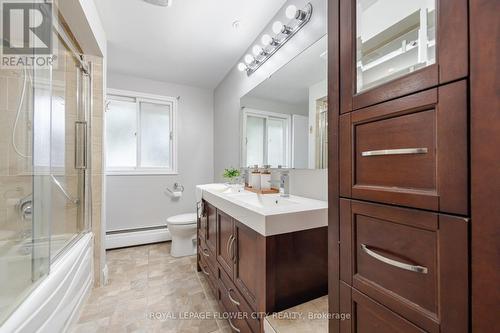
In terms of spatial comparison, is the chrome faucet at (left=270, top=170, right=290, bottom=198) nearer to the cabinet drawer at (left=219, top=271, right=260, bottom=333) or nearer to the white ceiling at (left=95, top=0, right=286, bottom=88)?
the cabinet drawer at (left=219, top=271, right=260, bottom=333)

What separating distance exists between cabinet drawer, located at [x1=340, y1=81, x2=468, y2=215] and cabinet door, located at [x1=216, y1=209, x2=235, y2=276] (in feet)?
2.78

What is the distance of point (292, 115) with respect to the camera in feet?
5.27

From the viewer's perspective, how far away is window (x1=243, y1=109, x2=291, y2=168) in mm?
1715

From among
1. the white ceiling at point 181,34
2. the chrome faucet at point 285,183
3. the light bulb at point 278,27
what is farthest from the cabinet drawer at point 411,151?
the white ceiling at point 181,34

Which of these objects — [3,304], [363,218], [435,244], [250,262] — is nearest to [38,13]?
[3,304]

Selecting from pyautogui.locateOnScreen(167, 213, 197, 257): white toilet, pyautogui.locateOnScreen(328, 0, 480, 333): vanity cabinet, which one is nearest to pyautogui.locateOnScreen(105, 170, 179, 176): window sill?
pyautogui.locateOnScreen(167, 213, 197, 257): white toilet

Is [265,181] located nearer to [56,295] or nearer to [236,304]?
[236,304]

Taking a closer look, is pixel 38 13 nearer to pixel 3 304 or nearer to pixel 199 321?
pixel 3 304

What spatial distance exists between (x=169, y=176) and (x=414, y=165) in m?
3.10

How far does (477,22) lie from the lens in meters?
0.39

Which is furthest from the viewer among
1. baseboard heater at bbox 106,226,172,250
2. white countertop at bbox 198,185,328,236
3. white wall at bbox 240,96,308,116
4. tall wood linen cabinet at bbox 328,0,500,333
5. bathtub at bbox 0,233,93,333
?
baseboard heater at bbox 106,226,172,250

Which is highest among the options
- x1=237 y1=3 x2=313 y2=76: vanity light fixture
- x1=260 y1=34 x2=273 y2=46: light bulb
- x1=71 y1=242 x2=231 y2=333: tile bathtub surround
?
x1=260 y1=34 x2=273 y2=46: light bulb

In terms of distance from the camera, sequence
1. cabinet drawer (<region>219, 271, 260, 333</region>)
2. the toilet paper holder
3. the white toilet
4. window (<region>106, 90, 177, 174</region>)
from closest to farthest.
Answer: cabinet drawer (<region>219, 271, 260, 333</region>) → the white toilet → window (<region>106, 90, 177, 174</region>) → the toilet paper holder

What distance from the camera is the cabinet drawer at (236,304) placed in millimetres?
1070
